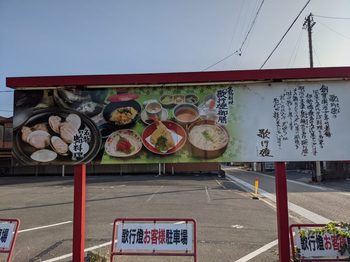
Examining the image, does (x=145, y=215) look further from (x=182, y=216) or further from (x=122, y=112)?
(x=122, y=112)

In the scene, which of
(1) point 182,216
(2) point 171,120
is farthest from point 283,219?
(1) point 182,216

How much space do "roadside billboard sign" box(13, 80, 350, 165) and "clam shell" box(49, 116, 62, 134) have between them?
15 mm

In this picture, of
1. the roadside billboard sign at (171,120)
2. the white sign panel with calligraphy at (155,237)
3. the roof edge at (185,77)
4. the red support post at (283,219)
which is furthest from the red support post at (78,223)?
the red support post at (283,219)

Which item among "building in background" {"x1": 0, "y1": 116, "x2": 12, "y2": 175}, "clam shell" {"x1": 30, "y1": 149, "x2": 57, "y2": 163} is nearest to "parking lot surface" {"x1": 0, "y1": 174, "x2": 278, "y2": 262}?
"clam shell" {"x1": 30, "y1": 149, "x2": 57, "y2": 163}

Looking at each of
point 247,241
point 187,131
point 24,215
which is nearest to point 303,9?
point 247,241

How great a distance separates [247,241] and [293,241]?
3.26 metres

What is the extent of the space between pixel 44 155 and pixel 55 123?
52 cm

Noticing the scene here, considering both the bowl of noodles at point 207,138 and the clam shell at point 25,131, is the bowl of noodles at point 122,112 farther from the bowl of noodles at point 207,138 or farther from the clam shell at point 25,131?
the clam shell at point 25,131

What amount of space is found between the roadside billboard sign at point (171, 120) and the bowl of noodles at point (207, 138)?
0.05 ft

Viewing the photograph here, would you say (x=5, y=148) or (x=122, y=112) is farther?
(x=5, y=148)

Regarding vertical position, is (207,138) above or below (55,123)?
below

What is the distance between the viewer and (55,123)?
18.8 ft

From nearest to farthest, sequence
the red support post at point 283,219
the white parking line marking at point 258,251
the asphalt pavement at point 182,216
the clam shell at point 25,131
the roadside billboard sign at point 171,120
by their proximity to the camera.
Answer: the red support post at point 283,219, the roadside billboard sign at point 171,120, the clam shell at point 25,131, the white parking line marking at point 258,251, the asphalt pavement at point 182,216

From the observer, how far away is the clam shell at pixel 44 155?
568 cm
